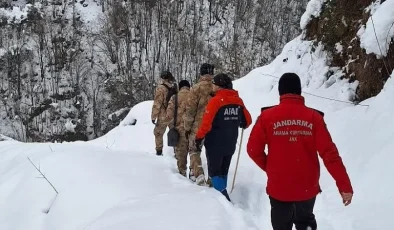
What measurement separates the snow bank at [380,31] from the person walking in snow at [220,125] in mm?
2359

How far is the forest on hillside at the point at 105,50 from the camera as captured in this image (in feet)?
116

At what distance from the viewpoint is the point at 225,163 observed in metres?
4.82

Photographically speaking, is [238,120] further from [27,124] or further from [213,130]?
[27,124]

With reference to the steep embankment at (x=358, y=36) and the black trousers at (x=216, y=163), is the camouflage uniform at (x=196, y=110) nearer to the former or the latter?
the black trousers at (x=216, y=163)

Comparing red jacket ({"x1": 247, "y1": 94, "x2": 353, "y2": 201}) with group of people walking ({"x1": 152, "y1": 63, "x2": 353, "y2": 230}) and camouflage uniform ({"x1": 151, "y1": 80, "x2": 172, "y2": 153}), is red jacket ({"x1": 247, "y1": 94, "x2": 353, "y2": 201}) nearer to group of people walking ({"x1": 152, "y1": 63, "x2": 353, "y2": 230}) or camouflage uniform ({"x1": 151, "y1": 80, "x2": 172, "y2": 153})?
group of people walking ({"x1": 152, "y1": 63, "x2": 353, "y2": 230})

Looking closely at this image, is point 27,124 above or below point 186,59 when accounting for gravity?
below

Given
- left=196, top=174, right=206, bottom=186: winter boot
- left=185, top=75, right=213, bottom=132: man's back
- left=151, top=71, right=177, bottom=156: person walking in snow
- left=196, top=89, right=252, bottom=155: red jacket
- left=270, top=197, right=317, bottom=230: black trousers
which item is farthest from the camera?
left=151, top=71, right=177, bottom=156: person walking in snow

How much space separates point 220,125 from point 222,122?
0.13 feet

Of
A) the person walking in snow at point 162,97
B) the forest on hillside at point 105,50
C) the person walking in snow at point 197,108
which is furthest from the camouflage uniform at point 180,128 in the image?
the forest on hillside at point 105,50

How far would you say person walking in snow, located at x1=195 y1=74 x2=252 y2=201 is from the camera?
4438 millimetres

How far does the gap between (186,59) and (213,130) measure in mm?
35247

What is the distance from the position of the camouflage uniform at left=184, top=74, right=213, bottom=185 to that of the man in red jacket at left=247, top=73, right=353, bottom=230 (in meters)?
2.09

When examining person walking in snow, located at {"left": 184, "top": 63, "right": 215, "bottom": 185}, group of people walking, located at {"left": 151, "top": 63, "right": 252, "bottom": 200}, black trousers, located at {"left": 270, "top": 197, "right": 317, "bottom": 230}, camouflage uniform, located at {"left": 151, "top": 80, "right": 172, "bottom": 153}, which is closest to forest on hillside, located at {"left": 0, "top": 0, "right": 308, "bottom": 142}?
camouflage uniform, located at {"left": 151, "top": 80, "right": 172, "bottom": 153}

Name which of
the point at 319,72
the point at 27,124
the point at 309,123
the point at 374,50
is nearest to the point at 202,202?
the point at 309,123
